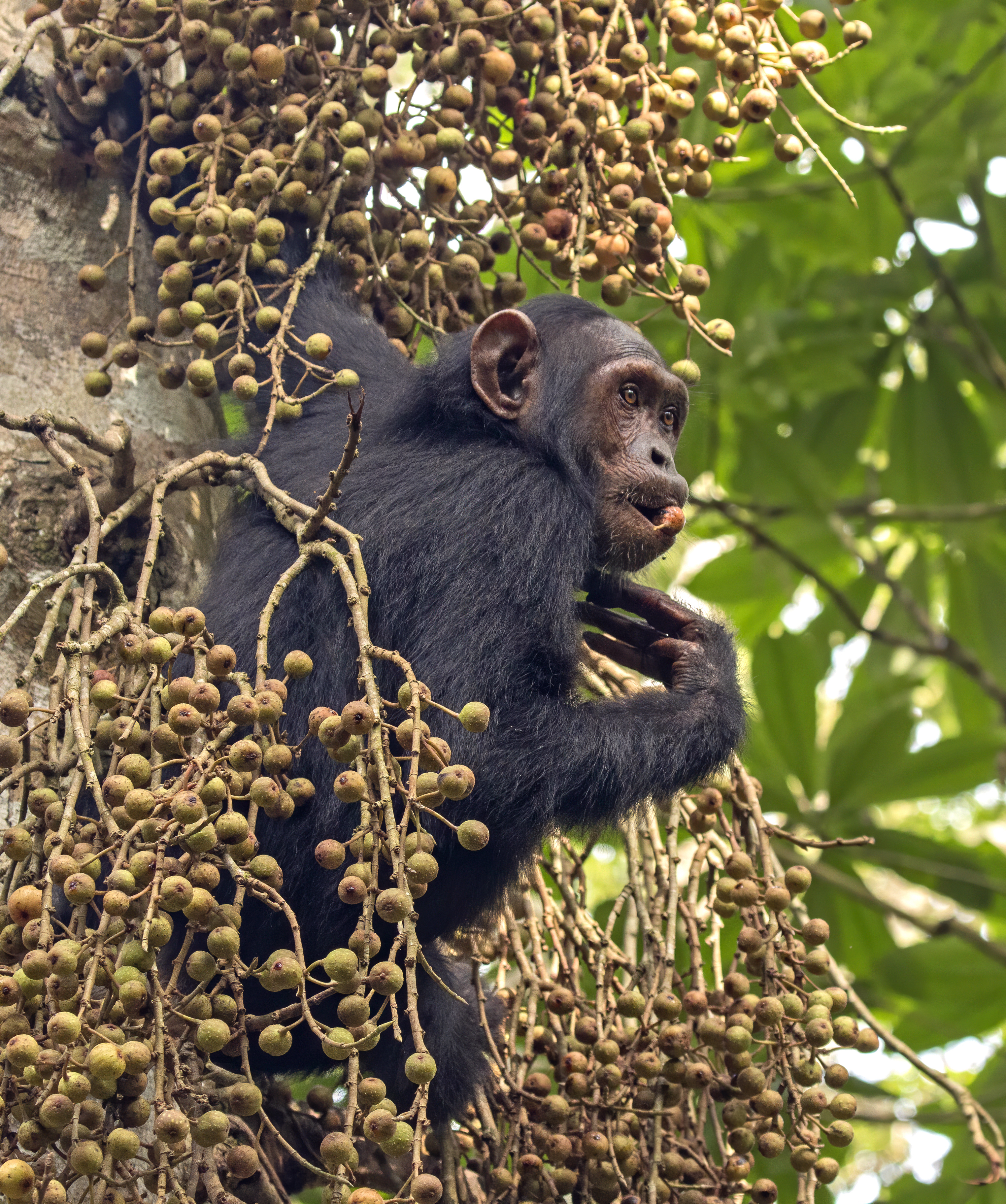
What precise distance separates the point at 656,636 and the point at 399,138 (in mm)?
973

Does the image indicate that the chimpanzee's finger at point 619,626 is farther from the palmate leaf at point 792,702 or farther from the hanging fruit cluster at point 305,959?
the palmate leaf at point 792,702

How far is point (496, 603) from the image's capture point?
77.5 inches

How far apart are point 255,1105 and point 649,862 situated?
114cm

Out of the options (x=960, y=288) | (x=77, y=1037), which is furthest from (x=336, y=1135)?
(x=960, y=288)

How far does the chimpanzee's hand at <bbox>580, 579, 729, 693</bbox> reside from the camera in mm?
2125

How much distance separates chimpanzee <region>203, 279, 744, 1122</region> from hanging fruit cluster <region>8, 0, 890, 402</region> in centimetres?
15

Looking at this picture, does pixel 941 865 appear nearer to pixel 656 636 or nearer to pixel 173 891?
pixel 656 636

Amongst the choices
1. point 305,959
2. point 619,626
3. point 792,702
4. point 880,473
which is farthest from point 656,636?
point 880,473

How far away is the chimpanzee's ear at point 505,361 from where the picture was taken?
2234 millimetres

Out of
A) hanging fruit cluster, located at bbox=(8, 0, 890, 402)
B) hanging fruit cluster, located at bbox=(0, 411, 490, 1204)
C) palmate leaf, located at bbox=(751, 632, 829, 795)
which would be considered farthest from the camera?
palmate leaf, located at bbox=(751, 632, 829, 795)

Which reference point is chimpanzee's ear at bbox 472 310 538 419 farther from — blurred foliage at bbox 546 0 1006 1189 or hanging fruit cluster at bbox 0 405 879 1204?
blurred foliage at bbox 546 0 1006 1189

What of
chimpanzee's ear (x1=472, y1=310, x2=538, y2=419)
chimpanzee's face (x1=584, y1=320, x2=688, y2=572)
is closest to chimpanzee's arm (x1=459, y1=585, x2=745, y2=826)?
chimpanzee's face (x1=584, y1=320, x2=688, y2=572)

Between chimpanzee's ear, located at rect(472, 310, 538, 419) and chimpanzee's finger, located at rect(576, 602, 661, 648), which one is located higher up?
chimpanzee's ear, located at rect(472, 310, 538, 419)

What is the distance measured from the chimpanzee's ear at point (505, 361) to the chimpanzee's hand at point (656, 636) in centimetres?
37
